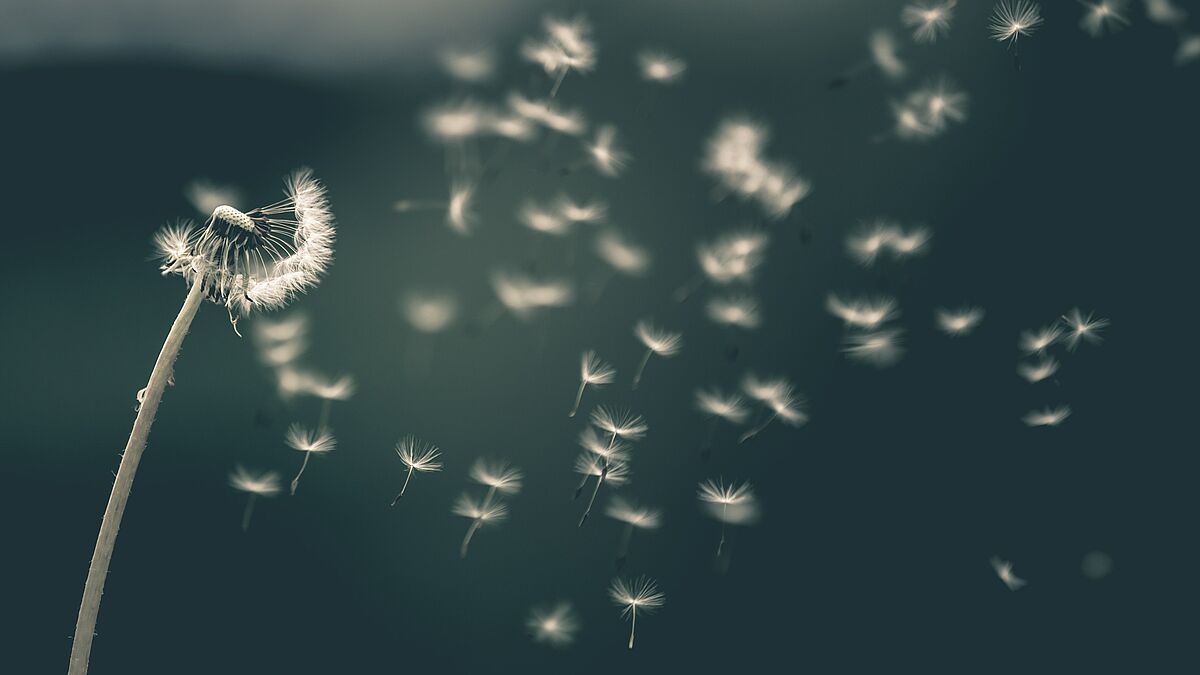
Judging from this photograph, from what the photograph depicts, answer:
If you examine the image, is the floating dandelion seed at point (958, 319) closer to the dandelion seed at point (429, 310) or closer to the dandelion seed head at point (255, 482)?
the dandelion seed at point (429, 310)

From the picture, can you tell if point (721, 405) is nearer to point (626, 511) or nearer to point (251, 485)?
point (626, 511)

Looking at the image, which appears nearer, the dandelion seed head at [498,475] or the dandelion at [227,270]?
the dandelion at [227,270]

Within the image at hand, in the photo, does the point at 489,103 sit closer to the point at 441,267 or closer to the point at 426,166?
the point at 426,166

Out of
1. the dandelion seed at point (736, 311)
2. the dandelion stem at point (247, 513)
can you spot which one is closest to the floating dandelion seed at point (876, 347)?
the dandelion seed at point (736, 311)

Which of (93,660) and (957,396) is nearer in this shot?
(93,660)

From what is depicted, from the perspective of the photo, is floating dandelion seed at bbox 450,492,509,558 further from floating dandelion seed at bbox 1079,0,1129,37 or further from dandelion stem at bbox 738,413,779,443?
floating dandelion seed at bbox 1079,0,1129,37

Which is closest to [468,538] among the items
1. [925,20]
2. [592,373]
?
[592,373]

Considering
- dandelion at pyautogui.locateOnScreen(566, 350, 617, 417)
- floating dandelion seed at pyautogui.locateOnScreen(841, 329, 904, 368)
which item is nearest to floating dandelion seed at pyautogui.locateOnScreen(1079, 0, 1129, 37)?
floating dandelion seed at pyautogui.locateOnScreen(841, 329, 904, 368)

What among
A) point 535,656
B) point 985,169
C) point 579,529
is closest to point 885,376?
point 985,169
